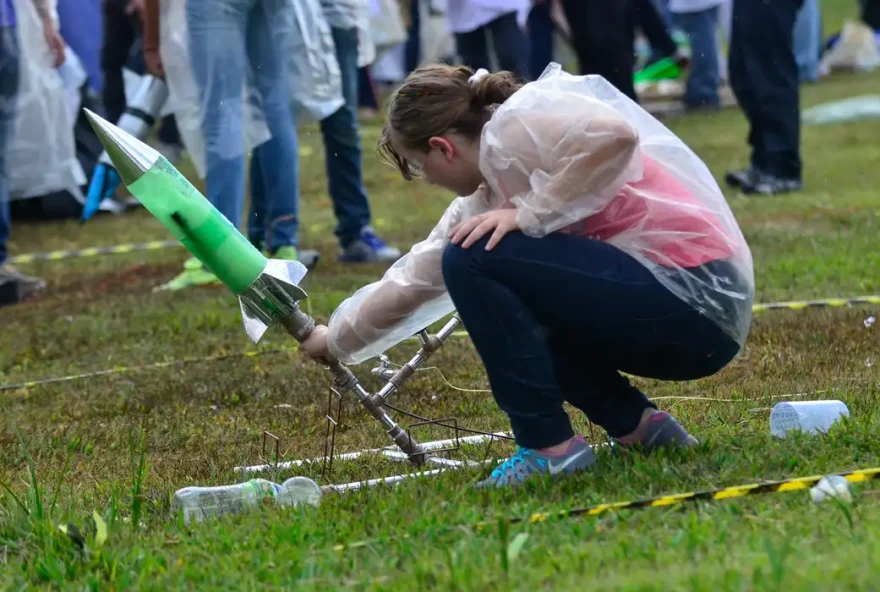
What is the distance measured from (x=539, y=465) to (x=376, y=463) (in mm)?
561

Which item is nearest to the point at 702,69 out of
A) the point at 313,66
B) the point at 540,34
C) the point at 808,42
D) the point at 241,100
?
the point at 540,34

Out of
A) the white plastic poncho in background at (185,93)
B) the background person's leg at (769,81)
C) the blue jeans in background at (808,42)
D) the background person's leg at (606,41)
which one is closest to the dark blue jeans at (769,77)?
the background person's leg at (769,81)

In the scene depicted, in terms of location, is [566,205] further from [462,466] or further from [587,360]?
[462,466]

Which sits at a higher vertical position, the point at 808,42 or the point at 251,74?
the point at 251,74

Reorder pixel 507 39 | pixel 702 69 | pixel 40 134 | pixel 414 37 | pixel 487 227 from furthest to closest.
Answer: pixel 414 37 → pixel 702 69 → pixel 507 39 → pixel 40 134 → pixel 487 227

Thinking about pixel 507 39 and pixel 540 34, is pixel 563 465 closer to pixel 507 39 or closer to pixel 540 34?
pixel 507 39

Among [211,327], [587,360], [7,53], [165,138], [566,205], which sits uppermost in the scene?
[566,205]

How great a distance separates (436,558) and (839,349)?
2.15 meters

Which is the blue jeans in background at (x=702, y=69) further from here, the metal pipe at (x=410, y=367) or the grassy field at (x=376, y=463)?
the metal pipe at (x=410, y=367)

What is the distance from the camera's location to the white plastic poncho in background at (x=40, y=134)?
26.6 feet

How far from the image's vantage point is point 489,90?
9.50 feet

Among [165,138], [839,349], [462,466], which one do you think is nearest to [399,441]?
[462,466]

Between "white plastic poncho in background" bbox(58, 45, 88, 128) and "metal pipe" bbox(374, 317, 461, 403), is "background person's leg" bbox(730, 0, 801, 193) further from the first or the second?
"metal pipe" bbox(374, 317, 461, 403)

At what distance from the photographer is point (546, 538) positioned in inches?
94.0
